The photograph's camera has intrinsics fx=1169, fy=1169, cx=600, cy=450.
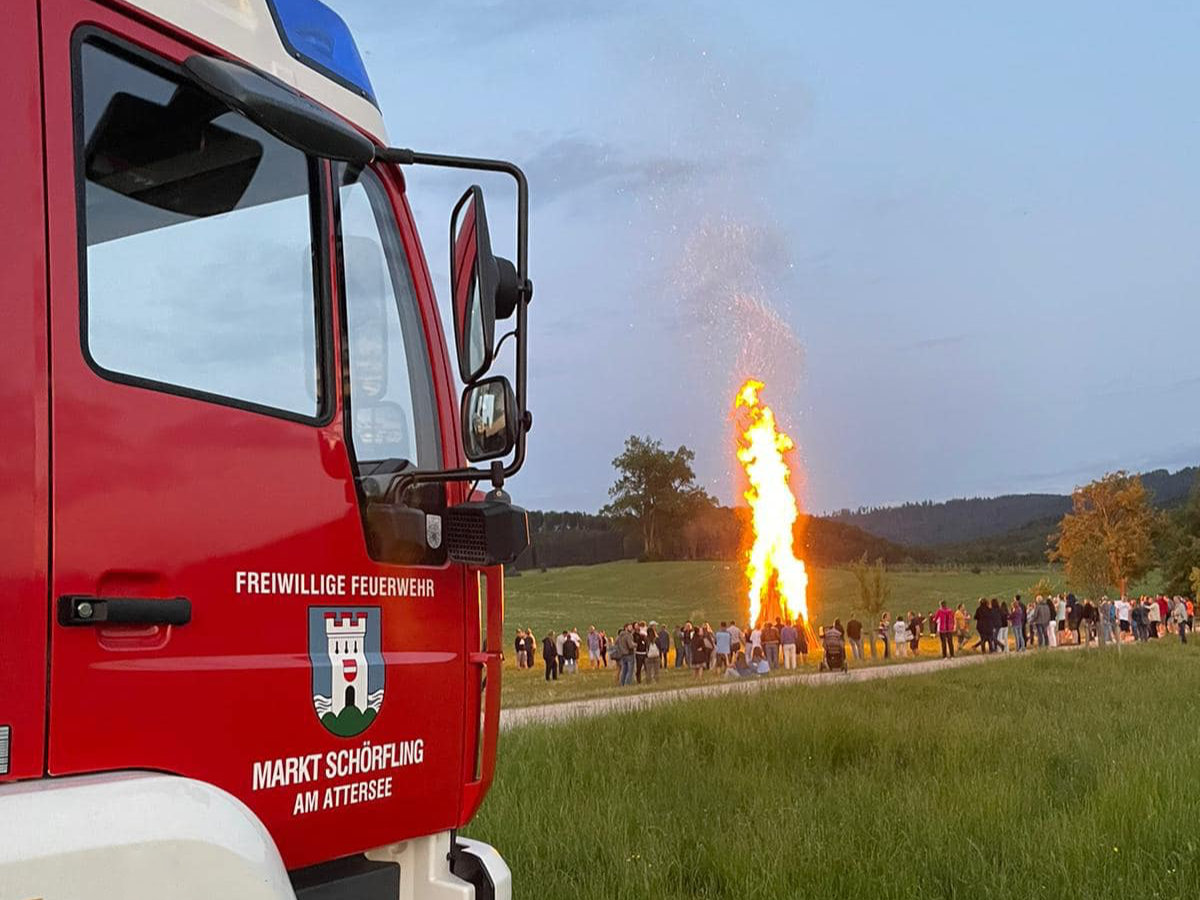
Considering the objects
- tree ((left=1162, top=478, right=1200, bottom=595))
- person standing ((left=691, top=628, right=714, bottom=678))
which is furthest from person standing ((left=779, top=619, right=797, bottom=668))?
tree ((left=1162, top=478, right=1200, bottom=595))

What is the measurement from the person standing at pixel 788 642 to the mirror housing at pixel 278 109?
26.4 metres

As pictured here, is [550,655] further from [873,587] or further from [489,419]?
[489,419]

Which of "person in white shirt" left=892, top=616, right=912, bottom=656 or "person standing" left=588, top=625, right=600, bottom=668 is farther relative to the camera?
"person in white shirt" left=892, top=616, right=912, bottom=656

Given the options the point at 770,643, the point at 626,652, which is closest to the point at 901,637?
the point at 770,643

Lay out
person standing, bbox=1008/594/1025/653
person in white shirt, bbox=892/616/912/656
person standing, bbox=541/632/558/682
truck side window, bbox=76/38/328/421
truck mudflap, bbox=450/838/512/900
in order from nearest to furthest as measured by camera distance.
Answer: truck side window, bbox=76/38/328/421
truck mudflap, bbox=450/838/512/900
person standing, bbox=541/632/558/682
person standing, bbox=1008/594/1025/653
person in white shirt, bbox=892/616/912/656

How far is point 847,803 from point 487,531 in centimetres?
523

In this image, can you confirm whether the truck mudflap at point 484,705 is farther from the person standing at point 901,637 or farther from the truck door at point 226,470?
the person standing at point 901,637

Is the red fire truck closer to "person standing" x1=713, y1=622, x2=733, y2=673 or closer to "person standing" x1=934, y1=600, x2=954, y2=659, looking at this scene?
"person standing" x1=713, y1=622, x2=733, y2=673

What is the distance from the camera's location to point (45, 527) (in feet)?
6.98

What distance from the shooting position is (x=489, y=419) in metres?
2.88

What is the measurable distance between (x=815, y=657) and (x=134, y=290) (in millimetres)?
35623

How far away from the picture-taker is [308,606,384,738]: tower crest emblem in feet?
8.70

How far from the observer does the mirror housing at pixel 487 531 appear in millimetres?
2959

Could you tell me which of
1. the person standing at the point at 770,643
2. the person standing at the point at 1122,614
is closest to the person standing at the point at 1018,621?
the person standing at the point at 1122,614
